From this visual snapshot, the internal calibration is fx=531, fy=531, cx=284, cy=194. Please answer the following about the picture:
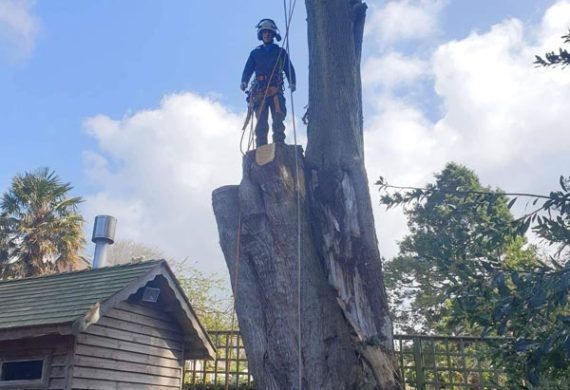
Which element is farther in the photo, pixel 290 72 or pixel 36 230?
pixel 36 230

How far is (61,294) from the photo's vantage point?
802 cm

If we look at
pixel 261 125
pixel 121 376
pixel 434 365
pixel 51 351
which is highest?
pixel 261 125

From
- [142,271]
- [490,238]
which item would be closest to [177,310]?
[142,271]

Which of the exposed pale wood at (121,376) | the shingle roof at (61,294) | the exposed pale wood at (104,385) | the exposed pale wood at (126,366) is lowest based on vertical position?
the exposed pale wood at (104,385)

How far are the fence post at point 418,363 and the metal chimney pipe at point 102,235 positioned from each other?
6594 millimetres

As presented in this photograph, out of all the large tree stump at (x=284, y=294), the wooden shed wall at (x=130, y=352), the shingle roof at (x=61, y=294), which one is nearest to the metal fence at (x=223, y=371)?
the wooden shed wall at (x=130, y=352)

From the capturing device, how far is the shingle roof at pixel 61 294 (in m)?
7.06

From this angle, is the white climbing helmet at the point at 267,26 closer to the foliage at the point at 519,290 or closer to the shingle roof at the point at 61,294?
the foliage at the point at 519,290

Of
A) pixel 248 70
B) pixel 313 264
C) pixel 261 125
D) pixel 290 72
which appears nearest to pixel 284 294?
pixel 313 264

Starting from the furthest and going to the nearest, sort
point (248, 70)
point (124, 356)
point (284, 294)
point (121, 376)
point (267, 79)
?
point (124, 356) → point (121, 376) → point (248, 70) → point (267, 79) → point (284, 294)

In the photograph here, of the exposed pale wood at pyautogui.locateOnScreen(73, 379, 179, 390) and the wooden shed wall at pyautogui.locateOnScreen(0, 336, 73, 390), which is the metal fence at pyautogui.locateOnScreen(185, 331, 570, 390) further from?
the wooden shed wall at pyautogui.locateOnScreen(0, 336, 73, 390)

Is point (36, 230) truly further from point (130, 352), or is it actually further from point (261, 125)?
point (261, 125)

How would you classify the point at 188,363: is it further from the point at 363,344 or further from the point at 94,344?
the point at 363,344

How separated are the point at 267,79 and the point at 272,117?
489mm
